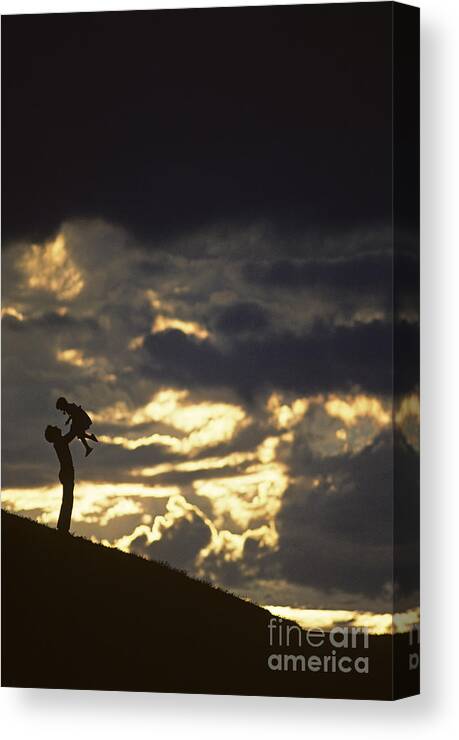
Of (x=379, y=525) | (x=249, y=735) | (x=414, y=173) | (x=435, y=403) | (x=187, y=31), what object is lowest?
(x=249, y=735)

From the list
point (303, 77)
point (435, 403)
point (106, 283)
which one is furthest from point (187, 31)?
point (435, 403)

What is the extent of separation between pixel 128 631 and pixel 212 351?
136 cm

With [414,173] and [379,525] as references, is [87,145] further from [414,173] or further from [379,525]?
[379,525]

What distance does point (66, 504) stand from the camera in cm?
888

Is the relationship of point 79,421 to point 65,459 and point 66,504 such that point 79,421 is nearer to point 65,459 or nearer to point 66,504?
point 65,459

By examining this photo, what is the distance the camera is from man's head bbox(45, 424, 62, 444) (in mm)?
8844

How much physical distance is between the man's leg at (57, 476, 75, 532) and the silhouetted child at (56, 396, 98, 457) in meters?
0.16

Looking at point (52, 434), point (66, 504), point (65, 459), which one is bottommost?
point (66, 504)

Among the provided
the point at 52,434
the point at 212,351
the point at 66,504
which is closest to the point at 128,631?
the point at 66,504

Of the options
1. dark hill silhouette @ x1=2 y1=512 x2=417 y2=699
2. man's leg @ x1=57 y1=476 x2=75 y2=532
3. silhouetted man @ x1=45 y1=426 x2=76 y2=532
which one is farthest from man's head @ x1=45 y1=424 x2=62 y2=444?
dark hill silhouette @ x1=2 y1=512 x2=417 y2=699

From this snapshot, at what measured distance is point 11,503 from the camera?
894 cm

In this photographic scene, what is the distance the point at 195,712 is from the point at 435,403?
1837 millimetres

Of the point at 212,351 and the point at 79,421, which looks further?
the point at 79,421

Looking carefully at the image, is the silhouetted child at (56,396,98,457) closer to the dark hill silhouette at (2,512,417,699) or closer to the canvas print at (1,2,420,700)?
the canvas print at (1,2,420,700)
